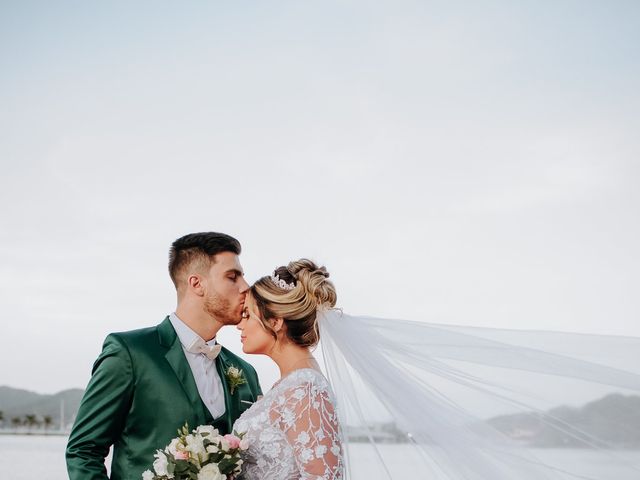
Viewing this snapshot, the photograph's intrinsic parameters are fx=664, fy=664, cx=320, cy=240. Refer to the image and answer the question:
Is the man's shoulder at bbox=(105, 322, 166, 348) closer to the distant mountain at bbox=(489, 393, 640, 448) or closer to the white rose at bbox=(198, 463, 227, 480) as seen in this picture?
the white rose at bbox=(198, 463, 227, 480)

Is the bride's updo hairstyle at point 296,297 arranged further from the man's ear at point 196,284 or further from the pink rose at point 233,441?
the pink rose at point 233,441

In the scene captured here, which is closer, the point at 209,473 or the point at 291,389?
the point at 209,473

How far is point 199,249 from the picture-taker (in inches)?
172

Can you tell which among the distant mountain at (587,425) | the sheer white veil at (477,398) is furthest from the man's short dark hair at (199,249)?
the distant mountain at (587,425)

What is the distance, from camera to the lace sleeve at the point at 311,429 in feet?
11.3

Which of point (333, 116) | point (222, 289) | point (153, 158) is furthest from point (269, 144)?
point (222, 289)

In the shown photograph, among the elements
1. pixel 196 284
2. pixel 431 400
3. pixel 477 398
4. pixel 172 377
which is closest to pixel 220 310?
pixel 196 284

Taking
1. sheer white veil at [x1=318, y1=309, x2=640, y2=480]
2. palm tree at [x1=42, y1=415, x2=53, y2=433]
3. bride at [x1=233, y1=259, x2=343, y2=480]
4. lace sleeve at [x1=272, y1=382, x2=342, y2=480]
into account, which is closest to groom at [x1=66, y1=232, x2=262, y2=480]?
bride at [x1=233, y1=259, x2=343, y2=480]

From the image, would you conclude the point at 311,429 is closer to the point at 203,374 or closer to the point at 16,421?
the point at 203,374

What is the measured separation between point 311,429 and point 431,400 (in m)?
0.68

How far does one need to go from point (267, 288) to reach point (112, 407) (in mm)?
1104

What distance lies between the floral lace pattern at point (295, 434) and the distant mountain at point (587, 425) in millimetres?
944

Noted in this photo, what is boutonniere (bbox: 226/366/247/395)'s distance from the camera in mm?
4246

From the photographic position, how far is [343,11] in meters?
13.9
